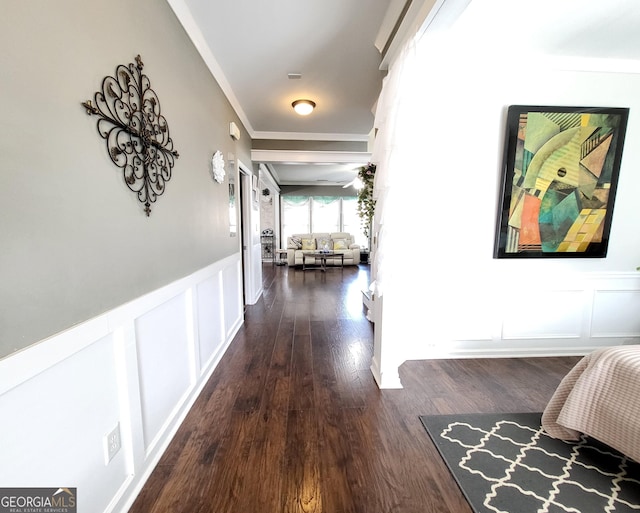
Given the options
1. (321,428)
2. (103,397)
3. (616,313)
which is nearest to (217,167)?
(103,397)

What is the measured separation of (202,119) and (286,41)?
2.87ft

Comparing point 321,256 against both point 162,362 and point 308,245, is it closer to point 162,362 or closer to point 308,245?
point 308,245

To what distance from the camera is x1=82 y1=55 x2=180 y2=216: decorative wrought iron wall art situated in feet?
3.56

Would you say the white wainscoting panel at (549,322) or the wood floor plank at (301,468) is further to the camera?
the white wainscoting panel at (549,322)

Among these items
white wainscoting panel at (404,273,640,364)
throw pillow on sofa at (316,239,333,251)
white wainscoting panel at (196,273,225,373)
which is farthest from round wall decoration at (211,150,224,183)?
throw pillow on sofa at (316,239,333,251)

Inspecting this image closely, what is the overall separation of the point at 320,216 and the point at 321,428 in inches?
314

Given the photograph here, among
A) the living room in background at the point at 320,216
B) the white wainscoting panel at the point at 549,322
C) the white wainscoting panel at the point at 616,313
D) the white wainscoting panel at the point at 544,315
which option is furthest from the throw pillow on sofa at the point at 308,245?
the white wainscoting panel at the point at 616,313

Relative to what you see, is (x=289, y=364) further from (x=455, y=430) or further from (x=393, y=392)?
(x=455, y=430)

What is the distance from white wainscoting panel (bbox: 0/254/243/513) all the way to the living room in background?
7324 millimetres

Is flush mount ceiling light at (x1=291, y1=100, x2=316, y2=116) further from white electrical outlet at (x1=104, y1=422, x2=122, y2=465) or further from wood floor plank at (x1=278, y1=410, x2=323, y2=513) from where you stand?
white electrical outlet at (x1=104, y1=422, x2=122, y2=465)

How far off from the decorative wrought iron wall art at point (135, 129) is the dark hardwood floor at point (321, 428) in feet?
4.37

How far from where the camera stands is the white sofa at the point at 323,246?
7.57 meters

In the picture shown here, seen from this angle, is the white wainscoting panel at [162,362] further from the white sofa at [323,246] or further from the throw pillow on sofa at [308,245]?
the throw pillow on sofa at [308,245]

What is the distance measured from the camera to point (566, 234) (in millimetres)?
2299
